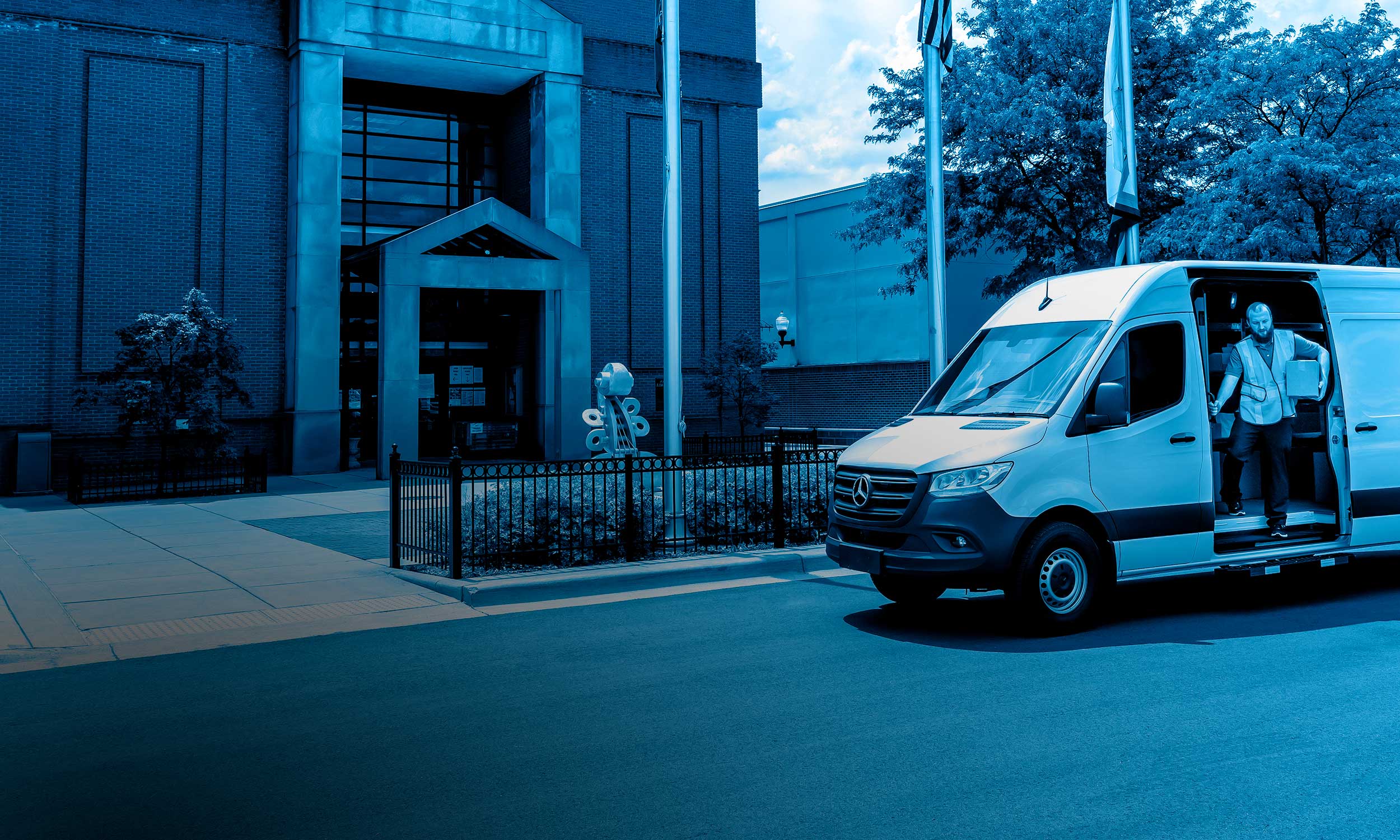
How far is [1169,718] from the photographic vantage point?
19.0ft

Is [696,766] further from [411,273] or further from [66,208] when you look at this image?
[66,208]

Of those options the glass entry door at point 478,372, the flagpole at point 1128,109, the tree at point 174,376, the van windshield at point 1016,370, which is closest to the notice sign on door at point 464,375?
the glass entry door at point 478,372

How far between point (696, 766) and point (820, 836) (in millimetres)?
997

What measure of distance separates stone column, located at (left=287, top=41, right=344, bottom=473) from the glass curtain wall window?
273cm

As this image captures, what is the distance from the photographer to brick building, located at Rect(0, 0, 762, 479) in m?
23.9

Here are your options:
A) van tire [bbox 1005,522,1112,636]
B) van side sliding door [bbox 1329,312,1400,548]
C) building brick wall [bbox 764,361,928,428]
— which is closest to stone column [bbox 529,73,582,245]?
building brick wall [bbox 764,361,928,428]

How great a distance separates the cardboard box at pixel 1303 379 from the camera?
9336 mm

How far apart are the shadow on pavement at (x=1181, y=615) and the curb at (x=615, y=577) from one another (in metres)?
2.05

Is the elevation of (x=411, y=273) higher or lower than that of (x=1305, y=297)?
higher

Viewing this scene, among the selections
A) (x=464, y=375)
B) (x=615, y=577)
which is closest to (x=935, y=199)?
(x=615, y=577)

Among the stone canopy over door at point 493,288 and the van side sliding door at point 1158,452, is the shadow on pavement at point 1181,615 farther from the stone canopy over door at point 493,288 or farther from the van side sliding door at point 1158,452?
the stone canopy over door at point 493,288

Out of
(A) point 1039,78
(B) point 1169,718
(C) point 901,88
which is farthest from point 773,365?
(B) point 1169,718

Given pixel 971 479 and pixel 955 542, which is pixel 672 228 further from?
pixel 955 542

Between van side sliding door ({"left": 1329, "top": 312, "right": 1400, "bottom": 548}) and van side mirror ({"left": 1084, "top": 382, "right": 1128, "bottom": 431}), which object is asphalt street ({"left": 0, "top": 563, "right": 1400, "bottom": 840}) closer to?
van side sliding door ({"left": 1329, "top": 312, "right": 1400, "bottom": 548})
